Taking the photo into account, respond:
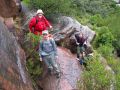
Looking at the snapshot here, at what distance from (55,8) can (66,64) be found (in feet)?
12.0

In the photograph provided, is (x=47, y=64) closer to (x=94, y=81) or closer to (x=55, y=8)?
(x=94, y=81)

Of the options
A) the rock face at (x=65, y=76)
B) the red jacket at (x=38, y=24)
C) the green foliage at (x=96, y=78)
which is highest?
the red jacket at (x=38, y=24)

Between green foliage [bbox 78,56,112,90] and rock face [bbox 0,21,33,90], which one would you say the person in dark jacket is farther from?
rock face [bbox 0,21,33,90]

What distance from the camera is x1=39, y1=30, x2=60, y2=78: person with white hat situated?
11156 mm

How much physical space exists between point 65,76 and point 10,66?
352 centimetres

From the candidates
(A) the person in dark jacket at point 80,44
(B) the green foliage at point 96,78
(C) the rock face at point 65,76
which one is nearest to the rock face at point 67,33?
(C) the rock face at point 65,76

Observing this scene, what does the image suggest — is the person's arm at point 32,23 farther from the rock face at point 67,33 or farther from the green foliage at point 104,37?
the green foliage at point 104,37

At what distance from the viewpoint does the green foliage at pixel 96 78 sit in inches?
424

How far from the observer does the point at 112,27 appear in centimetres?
2194

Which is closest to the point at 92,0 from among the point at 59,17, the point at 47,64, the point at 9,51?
the point at 59,17

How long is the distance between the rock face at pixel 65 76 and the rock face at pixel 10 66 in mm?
1643

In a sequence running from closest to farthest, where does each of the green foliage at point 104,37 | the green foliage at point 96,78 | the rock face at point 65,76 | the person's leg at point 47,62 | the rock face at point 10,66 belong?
the rock face at point 10,66, the green foliage at point 96,78, the person's leg at point 47,62, the rock face at point 65,76, the green foliage at point 104,37

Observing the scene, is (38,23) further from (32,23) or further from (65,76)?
(65,76)

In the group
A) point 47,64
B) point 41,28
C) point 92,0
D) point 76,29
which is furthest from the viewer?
point 92,0
